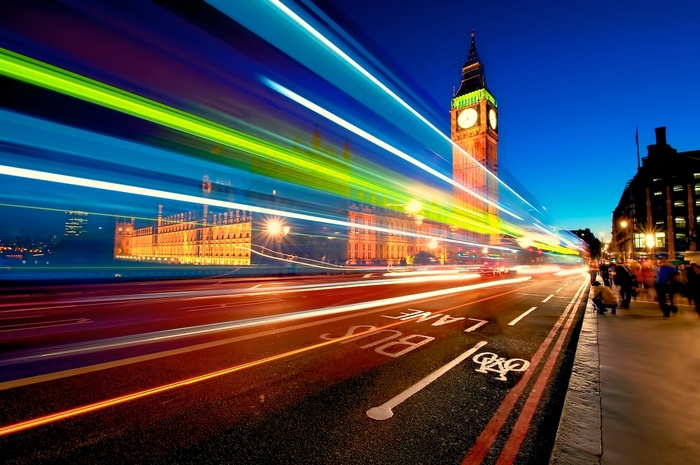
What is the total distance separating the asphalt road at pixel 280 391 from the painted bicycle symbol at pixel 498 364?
35mm

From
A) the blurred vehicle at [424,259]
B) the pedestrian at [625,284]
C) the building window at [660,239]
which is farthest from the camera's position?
the blurred vehicle at [424,259]

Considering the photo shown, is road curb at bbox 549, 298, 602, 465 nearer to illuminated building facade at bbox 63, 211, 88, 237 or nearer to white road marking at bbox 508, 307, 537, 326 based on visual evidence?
white road marking at bbox 508, 307, 537, 326

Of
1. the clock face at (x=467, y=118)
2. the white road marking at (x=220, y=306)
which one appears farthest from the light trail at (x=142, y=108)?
the clock face at (x=467, y=118)

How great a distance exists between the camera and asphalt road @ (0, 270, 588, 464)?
297 centimetres

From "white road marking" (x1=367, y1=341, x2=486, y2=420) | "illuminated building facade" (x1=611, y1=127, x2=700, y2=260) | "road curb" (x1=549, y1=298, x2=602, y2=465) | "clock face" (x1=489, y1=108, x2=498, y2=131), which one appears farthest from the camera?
"clock face" (x1=489, y1=108, x2=498, y2=131)

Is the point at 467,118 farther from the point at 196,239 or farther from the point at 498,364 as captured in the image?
the point at 498,364

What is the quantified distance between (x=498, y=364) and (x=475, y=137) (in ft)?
408

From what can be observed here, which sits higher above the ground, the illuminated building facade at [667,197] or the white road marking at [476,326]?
the illuminated building facade at [667,197]

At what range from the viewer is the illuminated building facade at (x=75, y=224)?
19028 millimetres

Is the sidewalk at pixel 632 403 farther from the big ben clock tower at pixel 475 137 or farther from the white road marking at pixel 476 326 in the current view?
the big ben clock tower at pixel 475 137

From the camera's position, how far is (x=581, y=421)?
3193 millimetres

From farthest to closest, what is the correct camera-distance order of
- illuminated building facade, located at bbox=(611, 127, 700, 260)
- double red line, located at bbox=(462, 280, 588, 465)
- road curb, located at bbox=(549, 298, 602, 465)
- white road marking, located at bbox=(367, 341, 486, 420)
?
illuminated building facade, located at bbox=(611, 127, 700, 260) < white road marking, located at bbox=(367, 341, 486, 420) < double red line, located at bbox=(462, 280, 588, 465) < road curb, located at bbox=(549, 298, 602, 465)

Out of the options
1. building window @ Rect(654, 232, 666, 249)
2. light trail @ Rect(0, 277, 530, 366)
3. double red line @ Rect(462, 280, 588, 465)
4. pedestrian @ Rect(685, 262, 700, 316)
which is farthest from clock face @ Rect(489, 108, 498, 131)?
double red line @ Rect(462, 280, 588, 465)

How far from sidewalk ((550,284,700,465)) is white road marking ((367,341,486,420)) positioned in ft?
5.38
